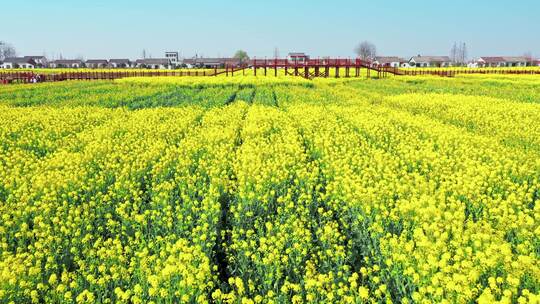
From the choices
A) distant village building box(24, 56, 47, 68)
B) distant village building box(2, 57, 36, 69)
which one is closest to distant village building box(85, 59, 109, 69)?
distant village building box(24, 56, 47, 68)

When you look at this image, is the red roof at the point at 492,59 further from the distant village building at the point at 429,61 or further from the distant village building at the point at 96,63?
the distant village building at the point at 96,63

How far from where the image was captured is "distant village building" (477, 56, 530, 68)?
159m

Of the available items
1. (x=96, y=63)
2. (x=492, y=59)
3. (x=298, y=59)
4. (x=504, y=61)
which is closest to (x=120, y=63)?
(x=96, y=63)

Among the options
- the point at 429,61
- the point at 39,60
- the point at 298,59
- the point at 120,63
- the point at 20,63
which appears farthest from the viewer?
the point at 39,60

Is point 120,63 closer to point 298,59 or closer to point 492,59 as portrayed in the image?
point 298,59

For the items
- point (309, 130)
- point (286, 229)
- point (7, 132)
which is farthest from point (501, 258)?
point (7, 132)

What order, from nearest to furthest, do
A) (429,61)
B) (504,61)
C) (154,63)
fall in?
(504,61) < (429,61) < (154,63)

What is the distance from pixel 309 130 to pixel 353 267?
919cm

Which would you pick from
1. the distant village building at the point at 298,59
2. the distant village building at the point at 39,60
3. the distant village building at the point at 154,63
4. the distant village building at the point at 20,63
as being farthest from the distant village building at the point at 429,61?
the distant village building at the point at 39,60

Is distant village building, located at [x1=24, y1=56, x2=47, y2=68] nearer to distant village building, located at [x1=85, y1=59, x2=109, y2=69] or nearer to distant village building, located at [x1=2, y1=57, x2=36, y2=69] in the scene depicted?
distant village building, located at [x1=2, y1=57, x2=36, y2=69]

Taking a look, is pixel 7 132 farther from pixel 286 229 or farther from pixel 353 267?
pixel 353 267

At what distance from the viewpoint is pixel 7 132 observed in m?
15.6

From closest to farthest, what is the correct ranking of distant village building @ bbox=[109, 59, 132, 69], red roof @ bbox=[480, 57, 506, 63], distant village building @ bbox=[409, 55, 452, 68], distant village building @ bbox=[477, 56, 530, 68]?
distant village building @ bbox=[477, 56, 530, 68]
distant village building @ bbox=[409, 55, 452, 68]
red roof @ bbox=[480, 57, 506, 63]
distant village building @ bbox=[109, 59, 132, 69]

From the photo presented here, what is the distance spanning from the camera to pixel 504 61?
6383 inches
